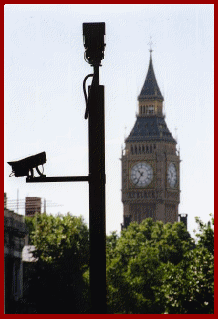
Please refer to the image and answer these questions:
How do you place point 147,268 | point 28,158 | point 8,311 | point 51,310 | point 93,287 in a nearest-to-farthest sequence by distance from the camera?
1. point 93,287
2. point 28,158
3. point 8,311
4. point 51,310
5. point 147,268

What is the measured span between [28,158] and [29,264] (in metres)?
123

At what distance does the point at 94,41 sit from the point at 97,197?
1.36 metres

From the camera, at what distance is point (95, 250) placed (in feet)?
28.4

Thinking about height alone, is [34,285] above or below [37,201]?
below

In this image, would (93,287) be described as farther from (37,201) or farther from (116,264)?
(37,201)

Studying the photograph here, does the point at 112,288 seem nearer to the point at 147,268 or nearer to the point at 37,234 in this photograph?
the point at 147,268

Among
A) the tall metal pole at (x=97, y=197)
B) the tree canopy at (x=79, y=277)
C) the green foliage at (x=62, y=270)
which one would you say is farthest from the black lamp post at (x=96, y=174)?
the green foliage at (x=62, y=270)

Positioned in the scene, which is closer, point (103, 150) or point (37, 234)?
point (103, 150)

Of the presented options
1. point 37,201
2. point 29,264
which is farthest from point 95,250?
point 37,201

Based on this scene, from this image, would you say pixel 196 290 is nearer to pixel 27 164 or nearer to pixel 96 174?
pixel 27 164

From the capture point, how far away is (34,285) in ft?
324

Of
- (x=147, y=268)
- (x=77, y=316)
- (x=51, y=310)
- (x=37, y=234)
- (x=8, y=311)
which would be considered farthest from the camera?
(x=37, y=234)

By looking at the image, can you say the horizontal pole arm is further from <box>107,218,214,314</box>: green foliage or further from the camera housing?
<box>107,218,214,314</box>: green foliage

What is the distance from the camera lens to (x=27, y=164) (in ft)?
30.3
